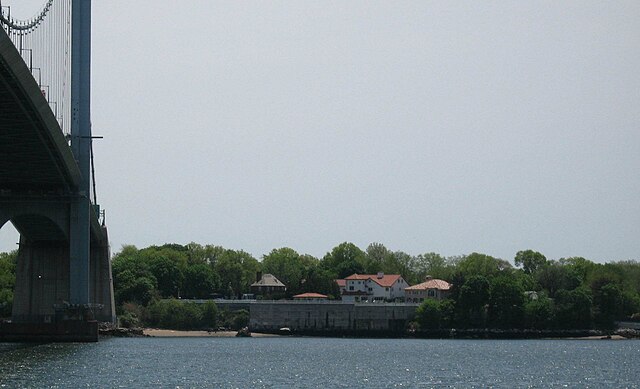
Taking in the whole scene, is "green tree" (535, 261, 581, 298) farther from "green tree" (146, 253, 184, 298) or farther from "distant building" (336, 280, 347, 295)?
"green tree" (146, 253, 184, 298)

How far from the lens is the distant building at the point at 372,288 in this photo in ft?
440

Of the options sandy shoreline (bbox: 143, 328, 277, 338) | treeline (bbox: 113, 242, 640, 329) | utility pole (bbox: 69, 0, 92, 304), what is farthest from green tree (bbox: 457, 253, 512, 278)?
utility pole (bbox: 69, 0, 92, 304)

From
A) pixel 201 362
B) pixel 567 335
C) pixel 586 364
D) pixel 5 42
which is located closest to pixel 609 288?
pixel 567 335

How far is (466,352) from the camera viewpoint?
76.7 meters

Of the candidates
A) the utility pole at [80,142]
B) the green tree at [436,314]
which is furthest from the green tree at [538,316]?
the utility pole at [80,142]

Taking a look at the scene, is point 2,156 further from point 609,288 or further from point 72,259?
point 609,288

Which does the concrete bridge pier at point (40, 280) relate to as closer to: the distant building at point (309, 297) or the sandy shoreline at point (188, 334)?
the sandy shoreline at point (188, 334)

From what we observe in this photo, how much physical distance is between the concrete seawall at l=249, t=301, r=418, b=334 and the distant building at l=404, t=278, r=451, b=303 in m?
11.5

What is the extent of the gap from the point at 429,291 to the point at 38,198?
64162 millimetres

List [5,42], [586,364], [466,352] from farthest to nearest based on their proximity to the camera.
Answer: [466,352]
[586,364]
[5,42]

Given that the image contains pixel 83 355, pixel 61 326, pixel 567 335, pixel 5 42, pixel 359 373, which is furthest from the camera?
pixel 567 335

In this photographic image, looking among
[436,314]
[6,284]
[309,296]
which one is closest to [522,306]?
[436,314]

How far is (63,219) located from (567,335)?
53145 millimetres

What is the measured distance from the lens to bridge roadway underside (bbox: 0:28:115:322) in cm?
5059
